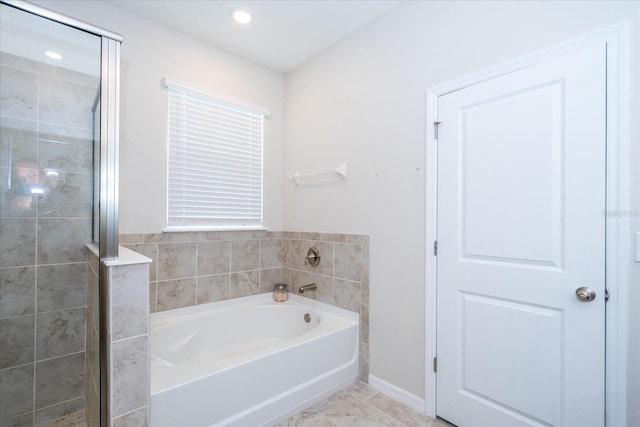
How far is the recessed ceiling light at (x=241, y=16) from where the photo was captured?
2084 millimetres

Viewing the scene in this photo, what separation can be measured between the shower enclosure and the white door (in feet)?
6.13

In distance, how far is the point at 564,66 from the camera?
136 cm

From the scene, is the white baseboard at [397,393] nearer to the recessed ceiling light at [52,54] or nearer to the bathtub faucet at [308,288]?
the bathtub faucet at [308,288]

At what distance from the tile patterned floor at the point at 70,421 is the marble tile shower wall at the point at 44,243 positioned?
0.10ft

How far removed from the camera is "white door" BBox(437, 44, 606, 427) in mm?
1292

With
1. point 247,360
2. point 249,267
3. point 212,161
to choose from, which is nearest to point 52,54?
point 212,161

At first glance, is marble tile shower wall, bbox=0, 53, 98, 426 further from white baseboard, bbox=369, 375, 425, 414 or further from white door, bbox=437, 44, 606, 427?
white door, bbox=437, 44, 606, 427

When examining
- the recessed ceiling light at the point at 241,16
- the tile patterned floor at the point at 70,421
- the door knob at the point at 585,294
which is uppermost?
the recessed ceiling light at the point at 241,16

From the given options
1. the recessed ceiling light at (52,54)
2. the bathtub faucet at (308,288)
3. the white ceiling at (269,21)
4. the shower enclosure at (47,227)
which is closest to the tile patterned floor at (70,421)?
the shower enclosure at (47,227)

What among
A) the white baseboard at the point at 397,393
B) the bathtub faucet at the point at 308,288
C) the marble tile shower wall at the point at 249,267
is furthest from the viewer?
the bathtub faucet at the point at 308,288

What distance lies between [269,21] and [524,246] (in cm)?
216

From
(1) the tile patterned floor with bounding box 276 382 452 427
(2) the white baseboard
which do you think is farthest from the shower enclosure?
(2) the white baseboard

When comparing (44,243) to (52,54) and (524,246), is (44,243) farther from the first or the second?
(524,246)

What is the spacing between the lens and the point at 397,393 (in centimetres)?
197
